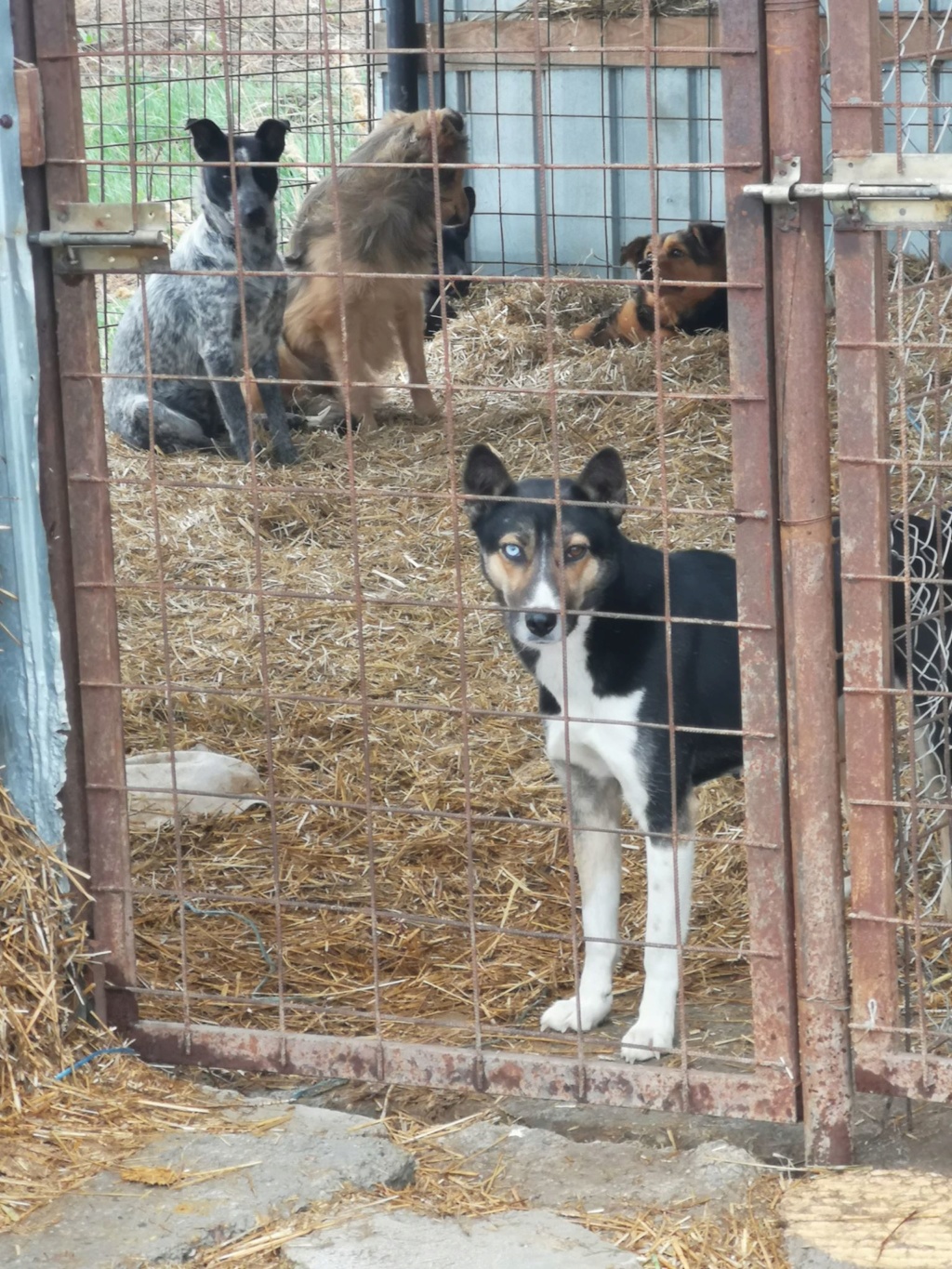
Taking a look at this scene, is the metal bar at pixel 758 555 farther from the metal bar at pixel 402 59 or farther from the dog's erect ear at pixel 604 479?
the metal bar at pixel 402 59

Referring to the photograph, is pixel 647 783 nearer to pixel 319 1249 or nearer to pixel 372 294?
pixel 319 1249

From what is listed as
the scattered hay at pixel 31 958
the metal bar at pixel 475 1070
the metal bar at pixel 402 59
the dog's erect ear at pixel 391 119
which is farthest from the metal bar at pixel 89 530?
the metal bar at pixel 402 59

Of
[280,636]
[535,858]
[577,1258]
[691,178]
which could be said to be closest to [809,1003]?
[577,1258]

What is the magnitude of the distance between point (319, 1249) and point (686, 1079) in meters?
0.84

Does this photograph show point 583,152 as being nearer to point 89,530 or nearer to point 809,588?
point 89,530

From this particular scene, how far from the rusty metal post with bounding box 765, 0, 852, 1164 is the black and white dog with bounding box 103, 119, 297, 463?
563cm

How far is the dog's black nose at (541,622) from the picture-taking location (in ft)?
12.7

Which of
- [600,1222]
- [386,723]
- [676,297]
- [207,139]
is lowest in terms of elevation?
[600,1222]

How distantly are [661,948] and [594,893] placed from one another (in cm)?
27

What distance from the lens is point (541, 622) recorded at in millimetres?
3875

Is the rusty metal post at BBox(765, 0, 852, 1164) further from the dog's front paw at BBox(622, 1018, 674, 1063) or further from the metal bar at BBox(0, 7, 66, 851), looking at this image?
the metal bar at BBox(0, 7, 66, 851)

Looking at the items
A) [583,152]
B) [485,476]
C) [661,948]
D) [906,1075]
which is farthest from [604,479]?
[583,152]

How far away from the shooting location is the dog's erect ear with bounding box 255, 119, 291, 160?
7.88 metres

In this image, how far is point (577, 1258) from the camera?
311cm
